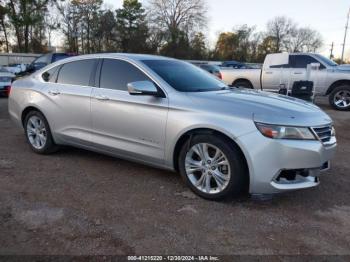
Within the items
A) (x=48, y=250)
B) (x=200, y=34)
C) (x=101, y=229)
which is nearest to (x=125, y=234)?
(x=101, y=229)

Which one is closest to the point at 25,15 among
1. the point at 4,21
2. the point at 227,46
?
the point at 4,21

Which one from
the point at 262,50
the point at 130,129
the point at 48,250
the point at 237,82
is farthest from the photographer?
the point at 262,50

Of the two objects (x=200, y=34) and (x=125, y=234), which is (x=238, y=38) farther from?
(x=125, y=234)

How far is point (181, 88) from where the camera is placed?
426cm

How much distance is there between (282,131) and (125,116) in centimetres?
190

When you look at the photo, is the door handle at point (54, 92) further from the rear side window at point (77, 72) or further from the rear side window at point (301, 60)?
the rear side window at point (301, 60)

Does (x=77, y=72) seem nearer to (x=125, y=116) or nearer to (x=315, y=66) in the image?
(x=125, y=116)

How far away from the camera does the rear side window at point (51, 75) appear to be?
5.36 metres

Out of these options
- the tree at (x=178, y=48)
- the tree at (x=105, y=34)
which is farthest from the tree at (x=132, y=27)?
the tree at (x=178, y=48)

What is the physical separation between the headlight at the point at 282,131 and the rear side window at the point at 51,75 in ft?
10.8

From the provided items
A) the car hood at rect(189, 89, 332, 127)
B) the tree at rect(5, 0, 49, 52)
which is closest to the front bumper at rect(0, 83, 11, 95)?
the car hood at rect(189, 89, 332, 127)

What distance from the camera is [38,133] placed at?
18.3 ft

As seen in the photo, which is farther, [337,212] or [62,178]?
[62,178]

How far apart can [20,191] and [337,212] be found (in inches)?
138
